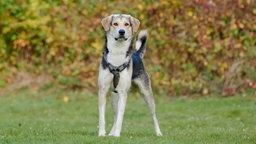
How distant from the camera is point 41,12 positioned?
766 inches

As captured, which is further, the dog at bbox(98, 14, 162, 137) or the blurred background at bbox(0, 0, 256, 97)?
the blurred background at bbox(0, 0, 256, 97)

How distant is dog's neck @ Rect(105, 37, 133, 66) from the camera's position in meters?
9.38

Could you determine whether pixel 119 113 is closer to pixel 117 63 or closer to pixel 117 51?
pixel 117 63

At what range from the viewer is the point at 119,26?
9258 mm

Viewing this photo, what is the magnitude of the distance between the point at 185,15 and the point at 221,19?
1.06 meters

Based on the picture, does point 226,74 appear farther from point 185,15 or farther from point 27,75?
point 27,75

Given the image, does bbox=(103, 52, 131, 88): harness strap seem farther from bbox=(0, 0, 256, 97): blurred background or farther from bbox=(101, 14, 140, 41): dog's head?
bbox=(0, 0, 256, 97): blurred background

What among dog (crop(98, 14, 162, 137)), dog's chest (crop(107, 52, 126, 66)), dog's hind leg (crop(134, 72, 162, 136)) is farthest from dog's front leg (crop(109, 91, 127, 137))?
dog's hind leg (crop(134, 72, 162, 136))

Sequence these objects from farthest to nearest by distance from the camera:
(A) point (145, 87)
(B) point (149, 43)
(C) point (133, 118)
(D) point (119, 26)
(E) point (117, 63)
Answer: (B) point (149, 43) → (C) point (133, 118) → (A) point (145, 87) → (E) point (117, 63) → (D) point (119, 26)

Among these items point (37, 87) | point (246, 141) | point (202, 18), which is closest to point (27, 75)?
point (37, 87)

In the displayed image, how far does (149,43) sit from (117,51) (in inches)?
384

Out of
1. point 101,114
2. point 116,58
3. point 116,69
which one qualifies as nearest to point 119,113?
point 101,114

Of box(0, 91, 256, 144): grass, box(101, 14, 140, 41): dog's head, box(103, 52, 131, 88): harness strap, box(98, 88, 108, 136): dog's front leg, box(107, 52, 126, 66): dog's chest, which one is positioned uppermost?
box(101, 14, 140, 41): dog's head

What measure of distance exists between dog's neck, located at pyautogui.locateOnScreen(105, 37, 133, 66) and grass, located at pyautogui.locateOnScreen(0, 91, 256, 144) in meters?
1.22
